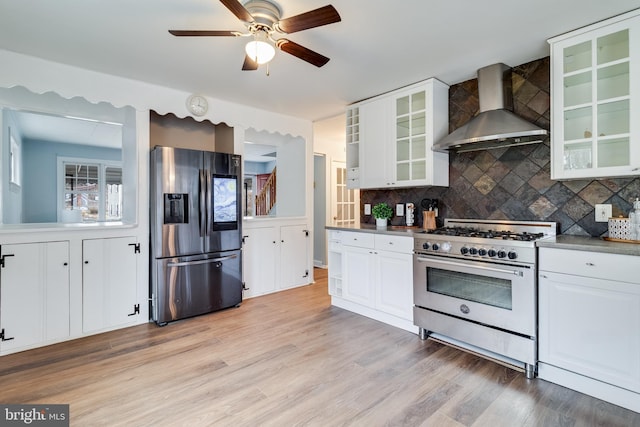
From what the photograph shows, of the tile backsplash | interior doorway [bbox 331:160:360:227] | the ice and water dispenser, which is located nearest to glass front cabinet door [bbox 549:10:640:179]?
the tile backsplash

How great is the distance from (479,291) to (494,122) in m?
1.38

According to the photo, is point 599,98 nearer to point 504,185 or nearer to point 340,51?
point 504,185

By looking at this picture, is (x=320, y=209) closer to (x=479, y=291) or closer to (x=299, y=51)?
(x=479, y=291)

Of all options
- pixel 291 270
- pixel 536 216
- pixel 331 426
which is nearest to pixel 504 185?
pixel 536 216

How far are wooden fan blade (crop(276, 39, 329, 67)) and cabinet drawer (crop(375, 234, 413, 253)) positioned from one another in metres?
1.66

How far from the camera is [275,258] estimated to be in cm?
427

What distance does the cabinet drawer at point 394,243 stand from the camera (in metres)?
2.89

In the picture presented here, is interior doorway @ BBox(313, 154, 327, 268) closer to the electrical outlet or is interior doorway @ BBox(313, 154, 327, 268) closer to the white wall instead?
the white wall

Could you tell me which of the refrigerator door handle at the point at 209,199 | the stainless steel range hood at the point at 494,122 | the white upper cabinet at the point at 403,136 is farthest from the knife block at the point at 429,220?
the refrigerator door handle at the point at 209,199

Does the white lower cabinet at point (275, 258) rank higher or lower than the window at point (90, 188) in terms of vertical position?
lower

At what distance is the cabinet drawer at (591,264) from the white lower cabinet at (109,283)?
3.56 meters

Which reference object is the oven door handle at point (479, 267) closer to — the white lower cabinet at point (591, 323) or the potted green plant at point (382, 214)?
the white lower cabinet at point (591, 323)

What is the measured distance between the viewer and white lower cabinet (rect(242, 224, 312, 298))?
4.04 m

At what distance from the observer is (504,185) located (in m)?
2.87
